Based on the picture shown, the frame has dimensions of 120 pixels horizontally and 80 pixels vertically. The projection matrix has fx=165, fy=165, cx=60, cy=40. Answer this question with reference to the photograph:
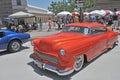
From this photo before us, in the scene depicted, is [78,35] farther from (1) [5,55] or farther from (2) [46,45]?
(1) [5,55]

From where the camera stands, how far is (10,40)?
25.5 feet

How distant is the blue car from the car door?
146 inches

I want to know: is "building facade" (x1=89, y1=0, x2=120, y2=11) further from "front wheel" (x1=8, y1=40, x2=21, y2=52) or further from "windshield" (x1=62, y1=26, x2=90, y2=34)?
"windshield" (x1=62, y1=26, x2=90, y2=34)

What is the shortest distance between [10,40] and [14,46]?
15.9 inches

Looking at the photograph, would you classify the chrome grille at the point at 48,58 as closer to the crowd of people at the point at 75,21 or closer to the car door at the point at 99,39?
the car door at the point at 99,39

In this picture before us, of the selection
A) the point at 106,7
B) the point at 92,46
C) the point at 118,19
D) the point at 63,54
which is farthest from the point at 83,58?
the point at 106,7

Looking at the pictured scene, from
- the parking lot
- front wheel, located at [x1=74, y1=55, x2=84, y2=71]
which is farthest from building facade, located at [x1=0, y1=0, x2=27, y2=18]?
front wheel, located at [x1=74, y1=55, x2=84, y2=71]

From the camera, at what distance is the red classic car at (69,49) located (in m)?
4.54

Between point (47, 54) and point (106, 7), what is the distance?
31.8 metres

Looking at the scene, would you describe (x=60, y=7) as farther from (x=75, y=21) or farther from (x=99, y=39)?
(x=99, y=39)

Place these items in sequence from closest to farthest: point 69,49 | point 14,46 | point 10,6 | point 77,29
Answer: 1. point 69,49
2. point 77,29
3. point 14,46
4. point 10,6

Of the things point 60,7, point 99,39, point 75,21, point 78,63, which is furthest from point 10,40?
point 60,7

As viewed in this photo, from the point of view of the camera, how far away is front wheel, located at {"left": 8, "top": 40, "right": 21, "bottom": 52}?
784cm

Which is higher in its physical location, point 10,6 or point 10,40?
point 10,6
